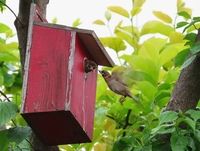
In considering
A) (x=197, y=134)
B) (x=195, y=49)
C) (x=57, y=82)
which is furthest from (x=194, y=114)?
(x=57, y=82)

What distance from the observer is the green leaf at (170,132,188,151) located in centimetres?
146

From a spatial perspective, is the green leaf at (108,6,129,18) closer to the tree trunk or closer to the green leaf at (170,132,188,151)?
the tree trunk

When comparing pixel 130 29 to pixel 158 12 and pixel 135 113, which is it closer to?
pixel 158 12

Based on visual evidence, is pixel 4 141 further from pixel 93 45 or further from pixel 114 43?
pixel 114 43

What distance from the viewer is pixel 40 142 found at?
181 centimetres

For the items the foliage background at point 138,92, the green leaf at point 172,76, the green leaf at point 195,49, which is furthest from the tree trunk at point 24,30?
the green leaf at point 195,49

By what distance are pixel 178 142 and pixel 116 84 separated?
0.41 metres

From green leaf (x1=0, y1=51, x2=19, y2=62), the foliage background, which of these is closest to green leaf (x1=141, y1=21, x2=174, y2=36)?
the foliage background

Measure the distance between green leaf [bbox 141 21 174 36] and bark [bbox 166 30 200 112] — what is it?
1.09ft

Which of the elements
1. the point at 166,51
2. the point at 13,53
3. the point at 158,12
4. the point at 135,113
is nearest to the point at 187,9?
the point at 158,12

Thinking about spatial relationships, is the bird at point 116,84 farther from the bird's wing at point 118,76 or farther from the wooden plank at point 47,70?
the wooden plank at point 47,70

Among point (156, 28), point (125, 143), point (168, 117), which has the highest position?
point (156, 28)

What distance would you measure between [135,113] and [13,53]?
1.67 feet

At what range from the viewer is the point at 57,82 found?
1.62m
